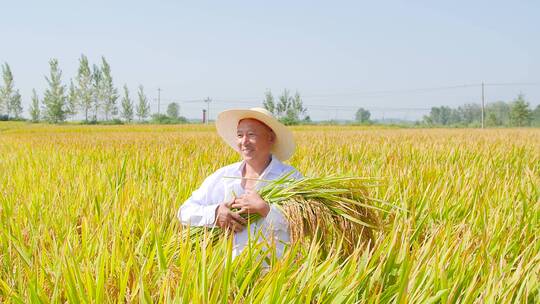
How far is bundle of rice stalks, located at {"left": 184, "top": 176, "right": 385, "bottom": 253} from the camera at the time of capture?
1.87 m

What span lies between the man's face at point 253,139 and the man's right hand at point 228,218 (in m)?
0.44

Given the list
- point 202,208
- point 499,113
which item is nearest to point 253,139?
point 202,208

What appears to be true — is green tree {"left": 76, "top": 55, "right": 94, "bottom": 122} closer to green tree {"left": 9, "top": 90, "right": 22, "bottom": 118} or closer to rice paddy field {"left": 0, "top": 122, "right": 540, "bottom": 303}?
green tree {"left": 9, "top": 90, "right": 22, "bottom": 118}

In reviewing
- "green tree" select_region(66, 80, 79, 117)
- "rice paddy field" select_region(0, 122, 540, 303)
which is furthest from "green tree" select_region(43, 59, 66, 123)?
"rice paddy field" select_region(0, 122, 540, 303)

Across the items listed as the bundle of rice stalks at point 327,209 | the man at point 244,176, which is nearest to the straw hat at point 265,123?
the man at point 244,176

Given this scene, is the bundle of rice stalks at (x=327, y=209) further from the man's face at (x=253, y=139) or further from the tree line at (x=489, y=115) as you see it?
the tree line at (x=489, y=115)

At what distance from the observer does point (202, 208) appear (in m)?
2.12

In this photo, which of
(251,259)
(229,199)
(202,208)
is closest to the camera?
(251,259)

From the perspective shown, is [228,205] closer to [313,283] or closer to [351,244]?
[351,244]

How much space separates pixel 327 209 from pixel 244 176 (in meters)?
0.64

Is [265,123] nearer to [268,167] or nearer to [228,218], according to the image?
[268,167]

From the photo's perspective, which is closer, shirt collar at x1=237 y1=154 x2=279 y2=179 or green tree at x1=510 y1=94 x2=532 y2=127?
shirt collar at x1=237 y1=154 x2=279 y2=179

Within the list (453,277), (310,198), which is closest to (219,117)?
(310,198)

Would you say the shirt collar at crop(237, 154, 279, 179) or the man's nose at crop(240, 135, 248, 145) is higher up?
the man's nose at crop(240, 135, 248, 145)
